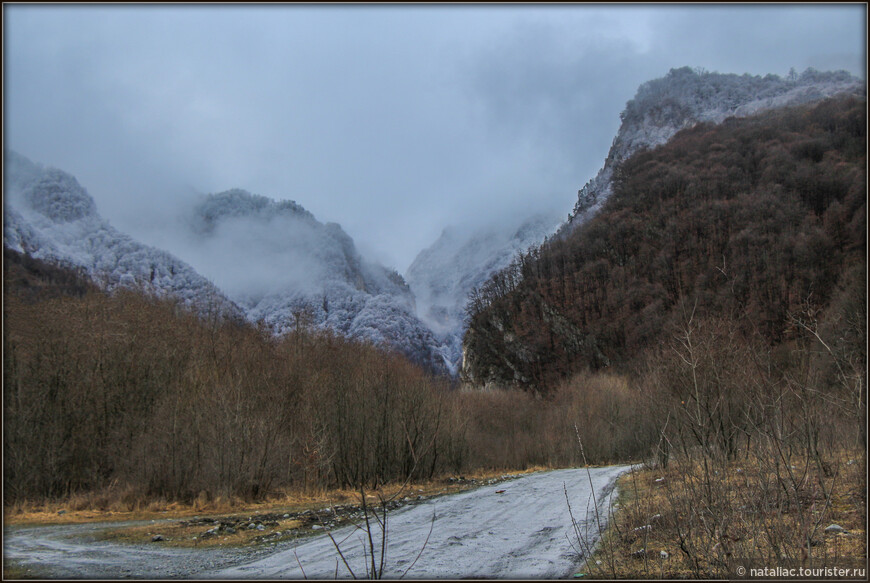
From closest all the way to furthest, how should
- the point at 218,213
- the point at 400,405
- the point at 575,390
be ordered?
the point at 400,405, the point at 575,390, the point at 218,213

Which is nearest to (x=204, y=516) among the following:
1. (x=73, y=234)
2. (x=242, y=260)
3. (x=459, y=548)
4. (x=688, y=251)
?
(x=459, y=548)

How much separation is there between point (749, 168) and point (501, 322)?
153 feet

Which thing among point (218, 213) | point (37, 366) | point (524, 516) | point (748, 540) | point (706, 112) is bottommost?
point (524, 516)

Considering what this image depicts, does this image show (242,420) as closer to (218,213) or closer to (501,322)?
(501,322)

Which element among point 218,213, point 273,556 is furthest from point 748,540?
point 218,213

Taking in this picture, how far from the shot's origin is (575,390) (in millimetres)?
50031

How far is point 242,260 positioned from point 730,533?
102718 mm

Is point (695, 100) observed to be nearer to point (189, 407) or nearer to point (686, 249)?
point (686, 249)

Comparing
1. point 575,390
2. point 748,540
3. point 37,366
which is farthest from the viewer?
point 575,390

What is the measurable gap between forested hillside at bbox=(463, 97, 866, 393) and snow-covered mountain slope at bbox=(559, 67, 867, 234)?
15648 millimetres

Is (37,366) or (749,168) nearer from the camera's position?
(37,366)

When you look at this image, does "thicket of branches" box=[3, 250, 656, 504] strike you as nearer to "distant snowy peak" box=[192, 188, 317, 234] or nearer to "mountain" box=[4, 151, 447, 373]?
"mountain" box=[4, 151, 447, 373]

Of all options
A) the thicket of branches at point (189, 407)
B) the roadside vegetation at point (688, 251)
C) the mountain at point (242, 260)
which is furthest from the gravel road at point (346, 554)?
the roadside vegetation at point (688, 251)

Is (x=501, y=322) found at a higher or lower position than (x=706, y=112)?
lower
